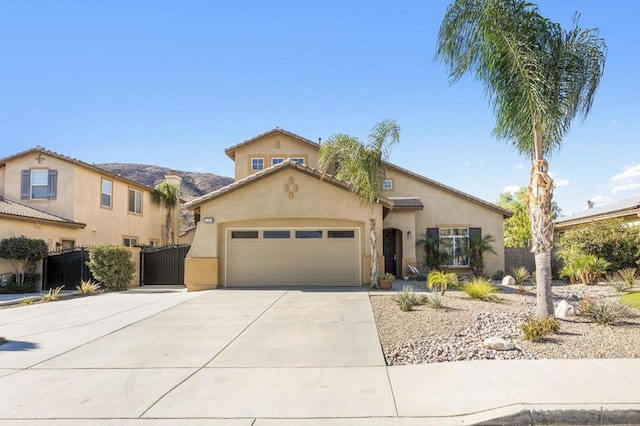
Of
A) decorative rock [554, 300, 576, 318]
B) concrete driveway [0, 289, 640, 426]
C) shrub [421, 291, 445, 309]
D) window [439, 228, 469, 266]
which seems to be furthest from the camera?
window [439, 228, 469, 266]

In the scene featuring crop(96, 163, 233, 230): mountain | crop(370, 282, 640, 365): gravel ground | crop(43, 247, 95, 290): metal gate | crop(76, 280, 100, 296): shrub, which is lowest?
crop(370, 282, 640, 365): gravel ground

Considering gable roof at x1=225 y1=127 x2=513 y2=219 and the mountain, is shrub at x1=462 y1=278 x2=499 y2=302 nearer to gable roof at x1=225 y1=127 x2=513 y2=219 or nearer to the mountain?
gable roof at x1=225 y1=127 x2=513 y2=219

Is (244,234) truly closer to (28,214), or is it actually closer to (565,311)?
(28,214)

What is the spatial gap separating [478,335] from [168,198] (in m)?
25.6

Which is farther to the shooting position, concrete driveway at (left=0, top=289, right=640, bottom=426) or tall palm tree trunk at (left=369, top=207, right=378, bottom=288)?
tall palm tree trunk at (left=369, top=207, right=378, bottom=288)

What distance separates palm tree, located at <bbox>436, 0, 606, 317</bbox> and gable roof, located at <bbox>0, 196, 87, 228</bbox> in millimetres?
18424

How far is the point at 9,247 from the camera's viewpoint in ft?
58.5

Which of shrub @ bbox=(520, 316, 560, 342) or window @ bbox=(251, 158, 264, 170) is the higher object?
window @ bbox=(251, 158, 264, 170)

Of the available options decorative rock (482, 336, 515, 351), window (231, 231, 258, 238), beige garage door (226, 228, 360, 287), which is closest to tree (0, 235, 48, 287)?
beige garage door (226, 228, 360, 287)

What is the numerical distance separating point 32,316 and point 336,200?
1048cm

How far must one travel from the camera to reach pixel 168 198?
98.9 ft

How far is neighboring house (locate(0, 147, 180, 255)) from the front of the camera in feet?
67.4

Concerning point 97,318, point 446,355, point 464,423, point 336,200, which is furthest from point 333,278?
point 464,423

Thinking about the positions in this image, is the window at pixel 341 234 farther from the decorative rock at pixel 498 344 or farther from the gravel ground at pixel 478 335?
the decorative rock at pixel 498 344
